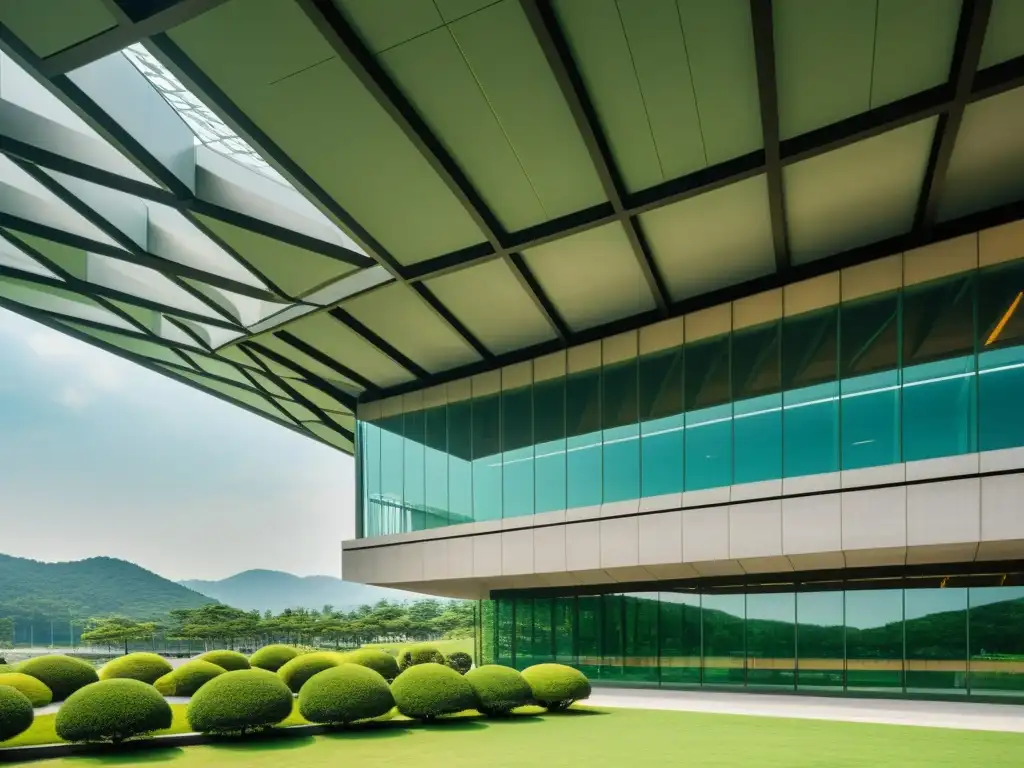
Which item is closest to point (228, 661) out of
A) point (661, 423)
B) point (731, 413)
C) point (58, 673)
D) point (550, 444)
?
point (58, 673)

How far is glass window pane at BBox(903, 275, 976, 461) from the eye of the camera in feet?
67.1

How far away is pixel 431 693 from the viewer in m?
17.9

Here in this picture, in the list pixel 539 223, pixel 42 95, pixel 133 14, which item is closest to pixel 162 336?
pixel 42 95

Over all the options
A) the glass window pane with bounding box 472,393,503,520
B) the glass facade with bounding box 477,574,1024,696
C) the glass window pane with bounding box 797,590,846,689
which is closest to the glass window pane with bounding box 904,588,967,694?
the glass facade with bounding box 477,574,1024,696

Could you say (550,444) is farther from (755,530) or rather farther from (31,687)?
(31,687)

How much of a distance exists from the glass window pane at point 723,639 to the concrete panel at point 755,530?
12.8 ft

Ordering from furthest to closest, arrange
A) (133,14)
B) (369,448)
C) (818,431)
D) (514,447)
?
(369,448)
(514,447)
(818,431)
(133,14)

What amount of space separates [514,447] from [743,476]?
27.4ft

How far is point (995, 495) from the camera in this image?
64.2 feet

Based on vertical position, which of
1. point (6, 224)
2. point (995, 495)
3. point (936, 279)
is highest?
point (6, 224)

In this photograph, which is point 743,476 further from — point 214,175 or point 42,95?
point 42,95

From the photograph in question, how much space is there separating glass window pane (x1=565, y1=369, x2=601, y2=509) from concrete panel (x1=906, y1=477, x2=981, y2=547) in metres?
9.04

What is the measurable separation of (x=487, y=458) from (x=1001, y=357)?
15.6 meters

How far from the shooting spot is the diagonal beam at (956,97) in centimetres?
1439
